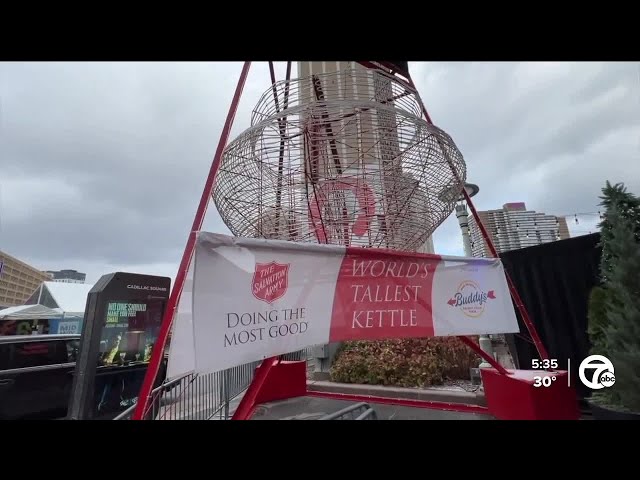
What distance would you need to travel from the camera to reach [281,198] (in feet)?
13.8

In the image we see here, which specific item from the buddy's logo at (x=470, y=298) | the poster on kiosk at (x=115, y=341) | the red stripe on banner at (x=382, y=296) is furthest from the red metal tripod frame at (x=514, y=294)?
the poster on kiosk at (x=115, y=341)

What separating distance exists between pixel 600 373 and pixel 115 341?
6.40 metres

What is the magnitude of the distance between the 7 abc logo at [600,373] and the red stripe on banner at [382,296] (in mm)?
2024

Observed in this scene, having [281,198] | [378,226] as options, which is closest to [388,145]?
[378,226]

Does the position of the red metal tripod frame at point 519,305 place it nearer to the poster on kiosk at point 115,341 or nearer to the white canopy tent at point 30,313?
the poster on kiosk at point 115,341

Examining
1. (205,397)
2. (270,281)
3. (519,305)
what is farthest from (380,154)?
(205,397)

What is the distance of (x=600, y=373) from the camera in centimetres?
356

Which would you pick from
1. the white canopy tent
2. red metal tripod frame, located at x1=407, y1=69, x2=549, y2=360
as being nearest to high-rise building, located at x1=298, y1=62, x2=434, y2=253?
red metal tripod frame, located at x1=407, y1=69, x2=549, y2=360

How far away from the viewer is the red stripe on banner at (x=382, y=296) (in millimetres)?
2611

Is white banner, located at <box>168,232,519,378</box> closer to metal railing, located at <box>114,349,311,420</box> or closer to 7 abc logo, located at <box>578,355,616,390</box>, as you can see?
7 abc logo, located at <box>578,355,616,390</box>

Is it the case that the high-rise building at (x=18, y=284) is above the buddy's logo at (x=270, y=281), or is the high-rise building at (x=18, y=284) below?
above

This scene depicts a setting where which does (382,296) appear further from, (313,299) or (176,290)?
(176,290)

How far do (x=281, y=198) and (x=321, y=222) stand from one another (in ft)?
2.33
